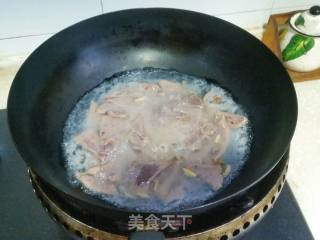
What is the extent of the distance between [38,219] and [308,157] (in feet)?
2.66

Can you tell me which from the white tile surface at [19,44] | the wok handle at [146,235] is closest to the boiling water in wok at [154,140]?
the wok handle at [146,235]

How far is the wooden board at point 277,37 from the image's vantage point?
1456 millimetres

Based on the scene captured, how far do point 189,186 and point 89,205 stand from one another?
0.26 m

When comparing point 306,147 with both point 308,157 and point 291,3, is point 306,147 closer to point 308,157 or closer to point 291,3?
point 308,157

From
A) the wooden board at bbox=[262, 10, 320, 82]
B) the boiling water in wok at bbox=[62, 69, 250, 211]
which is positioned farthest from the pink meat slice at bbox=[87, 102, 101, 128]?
the wooden board at bbox=[262, 10, 320, 82]

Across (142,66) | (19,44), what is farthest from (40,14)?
(142,66)

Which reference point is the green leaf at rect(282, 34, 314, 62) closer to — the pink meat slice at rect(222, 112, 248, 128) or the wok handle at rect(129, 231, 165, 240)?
the pink meat slice at rect(222, 112, 248, 128)

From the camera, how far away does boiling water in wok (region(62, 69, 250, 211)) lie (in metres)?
0.91

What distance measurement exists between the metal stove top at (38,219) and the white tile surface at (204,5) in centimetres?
63

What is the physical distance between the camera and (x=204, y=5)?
56.3 inches

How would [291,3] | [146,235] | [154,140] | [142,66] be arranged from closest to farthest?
1. [146,235]
2. [154,140]
3. [142,66]
4. [291,3]

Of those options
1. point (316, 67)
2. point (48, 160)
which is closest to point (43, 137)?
point (48, 160)

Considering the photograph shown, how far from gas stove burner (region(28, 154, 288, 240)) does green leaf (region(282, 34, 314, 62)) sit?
0.63 metres

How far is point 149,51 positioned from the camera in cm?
123
